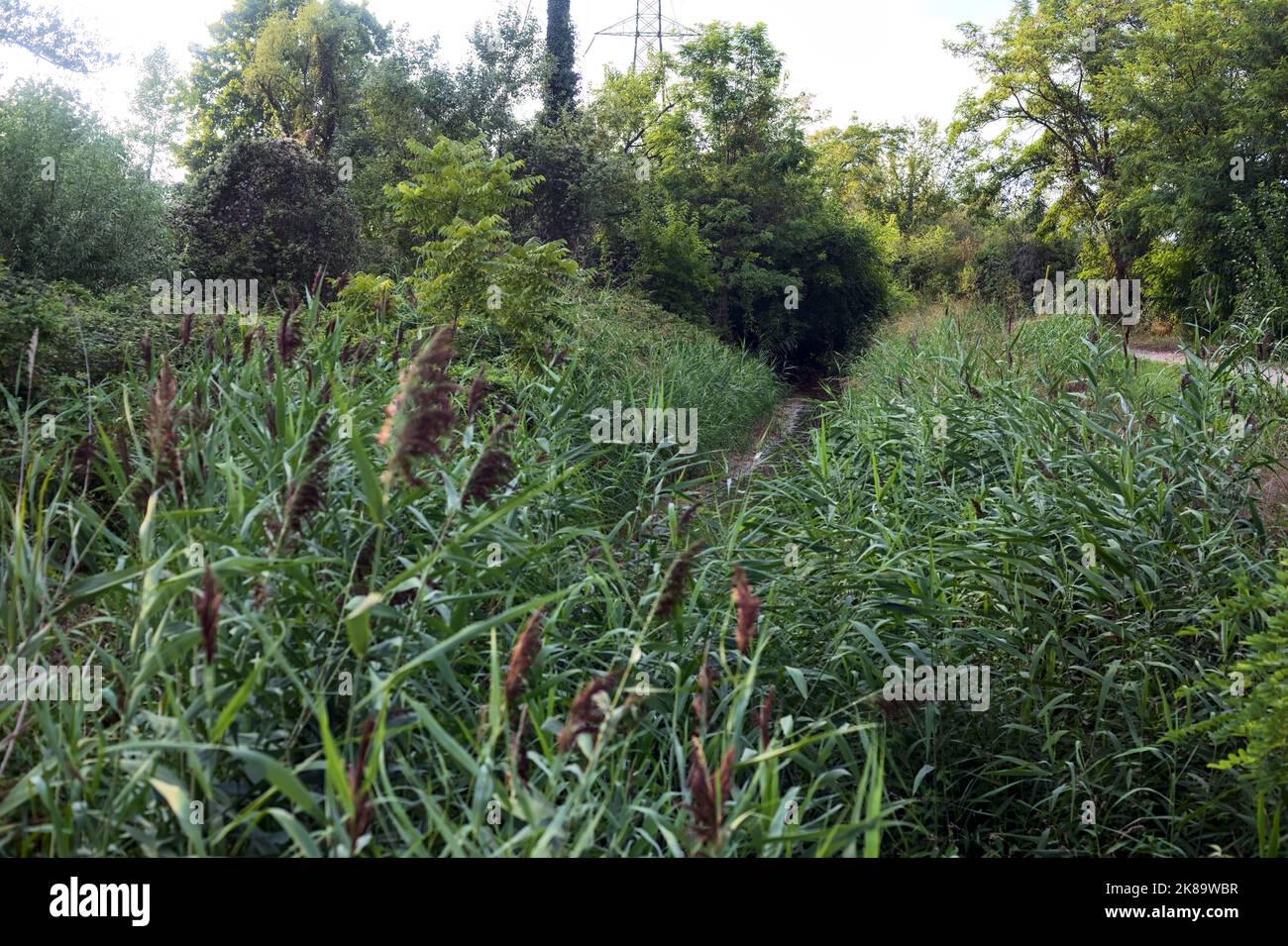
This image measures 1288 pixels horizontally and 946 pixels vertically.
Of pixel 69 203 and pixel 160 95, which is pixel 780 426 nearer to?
pixel 69 203

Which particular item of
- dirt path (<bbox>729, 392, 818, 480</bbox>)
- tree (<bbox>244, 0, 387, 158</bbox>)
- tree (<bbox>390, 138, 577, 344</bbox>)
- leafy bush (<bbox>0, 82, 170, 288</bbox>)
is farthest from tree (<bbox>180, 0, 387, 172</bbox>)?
tree (<bbox>390, 138, 577, 344</bbox>)

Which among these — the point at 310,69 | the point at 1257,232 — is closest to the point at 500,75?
the point at 310,69

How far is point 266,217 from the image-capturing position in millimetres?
11578

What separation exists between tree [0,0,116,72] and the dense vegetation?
8939 mm

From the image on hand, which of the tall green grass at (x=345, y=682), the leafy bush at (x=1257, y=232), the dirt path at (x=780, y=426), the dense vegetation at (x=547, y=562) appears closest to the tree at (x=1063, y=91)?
the leafy bush at (x=1257, y=232)

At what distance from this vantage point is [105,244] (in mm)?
8898

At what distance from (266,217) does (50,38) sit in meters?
11.7

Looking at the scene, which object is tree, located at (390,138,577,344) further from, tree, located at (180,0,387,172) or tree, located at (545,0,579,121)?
tree, located at (180,0,387,172)

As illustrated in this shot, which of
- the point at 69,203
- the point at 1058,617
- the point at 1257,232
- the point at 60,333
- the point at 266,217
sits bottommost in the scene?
the point at 1058,617

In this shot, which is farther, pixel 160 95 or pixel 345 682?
pixel 160 95

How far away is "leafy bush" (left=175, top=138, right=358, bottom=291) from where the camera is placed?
11258 millimetres

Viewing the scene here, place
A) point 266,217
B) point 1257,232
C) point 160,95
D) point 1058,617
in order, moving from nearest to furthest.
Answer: point 1058,617
point 266,217
point 1257,232
point 160,95

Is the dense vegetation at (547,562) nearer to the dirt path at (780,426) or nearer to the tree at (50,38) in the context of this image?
the dirt path at (780,426)

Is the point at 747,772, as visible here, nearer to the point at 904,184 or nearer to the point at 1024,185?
the point at 1024,185
